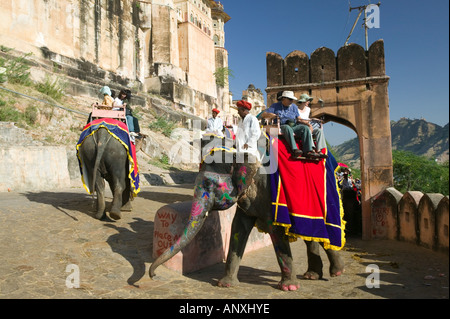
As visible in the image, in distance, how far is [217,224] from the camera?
239 inches

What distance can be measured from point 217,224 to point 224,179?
69.3 inches

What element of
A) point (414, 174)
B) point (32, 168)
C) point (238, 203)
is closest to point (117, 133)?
point (238, 203)

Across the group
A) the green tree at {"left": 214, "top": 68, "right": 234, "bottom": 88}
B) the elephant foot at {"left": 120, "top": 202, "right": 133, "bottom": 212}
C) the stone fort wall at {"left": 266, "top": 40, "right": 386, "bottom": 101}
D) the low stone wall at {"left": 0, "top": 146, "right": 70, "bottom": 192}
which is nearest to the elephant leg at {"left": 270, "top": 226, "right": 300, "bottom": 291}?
the elephant foot at {"left": 120, "top": 202, "right": 133, "bottom": 212}

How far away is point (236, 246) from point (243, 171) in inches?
41.8

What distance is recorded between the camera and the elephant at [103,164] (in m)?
6.65

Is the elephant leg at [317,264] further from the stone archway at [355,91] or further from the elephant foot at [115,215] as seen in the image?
the stone archway at [355,91]

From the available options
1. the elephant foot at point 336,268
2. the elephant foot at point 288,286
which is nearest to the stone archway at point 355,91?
the elephant foot at point 336,268

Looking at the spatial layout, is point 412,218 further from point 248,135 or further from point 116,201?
point 116,201

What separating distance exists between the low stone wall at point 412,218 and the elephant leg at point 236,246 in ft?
9.45

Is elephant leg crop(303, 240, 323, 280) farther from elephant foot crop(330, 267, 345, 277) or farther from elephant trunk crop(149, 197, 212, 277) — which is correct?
elephant trunk crop(149, 197, 212, 277)

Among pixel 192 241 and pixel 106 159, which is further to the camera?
pixel 106 159

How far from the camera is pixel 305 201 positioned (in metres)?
4.91
